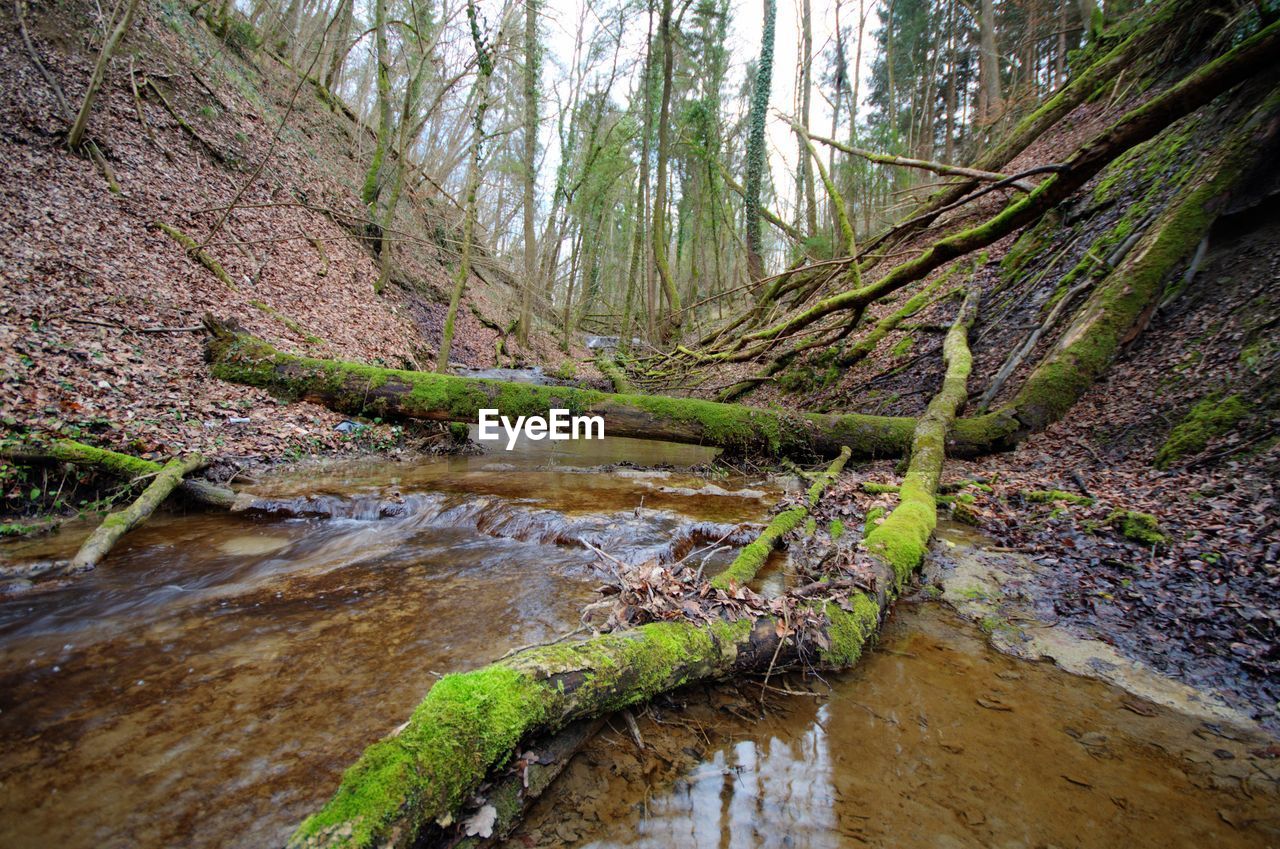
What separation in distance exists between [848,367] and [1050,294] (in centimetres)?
310

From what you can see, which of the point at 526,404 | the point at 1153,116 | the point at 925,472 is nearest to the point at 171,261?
the point at 526,404

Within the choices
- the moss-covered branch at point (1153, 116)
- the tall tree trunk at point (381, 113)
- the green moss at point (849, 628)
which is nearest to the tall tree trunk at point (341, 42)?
the tall tree trunk at point (381, 113)

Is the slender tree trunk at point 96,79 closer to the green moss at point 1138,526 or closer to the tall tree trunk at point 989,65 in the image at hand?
the green moss at point 1138,526

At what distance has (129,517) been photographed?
3.98 metres

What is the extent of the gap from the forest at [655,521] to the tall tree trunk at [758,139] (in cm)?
204

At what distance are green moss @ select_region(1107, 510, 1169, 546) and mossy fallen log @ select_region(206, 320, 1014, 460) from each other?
316 centimetres

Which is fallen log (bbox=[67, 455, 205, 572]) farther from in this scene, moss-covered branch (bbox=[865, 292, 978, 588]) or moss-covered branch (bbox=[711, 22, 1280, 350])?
moss-covered branch (bbox=[711, 22, 1280, 350])

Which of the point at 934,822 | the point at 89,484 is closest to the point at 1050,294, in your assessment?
the point at 934,822

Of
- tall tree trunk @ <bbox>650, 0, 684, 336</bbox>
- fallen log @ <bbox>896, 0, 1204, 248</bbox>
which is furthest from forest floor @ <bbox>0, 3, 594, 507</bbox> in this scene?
fallen log @ <bbox>896, 0, 1204, 248</bbox>

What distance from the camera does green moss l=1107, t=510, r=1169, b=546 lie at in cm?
354

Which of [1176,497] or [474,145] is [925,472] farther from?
[474,145]

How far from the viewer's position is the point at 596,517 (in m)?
5.27

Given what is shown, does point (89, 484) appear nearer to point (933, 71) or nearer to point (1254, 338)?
point (1254, 338)

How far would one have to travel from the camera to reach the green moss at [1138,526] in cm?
354
